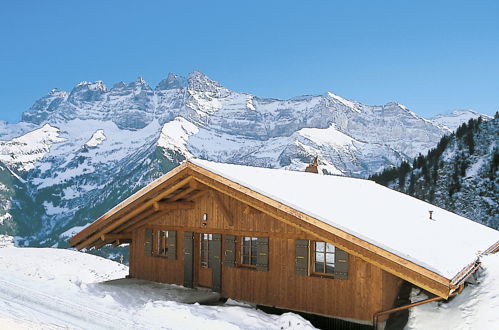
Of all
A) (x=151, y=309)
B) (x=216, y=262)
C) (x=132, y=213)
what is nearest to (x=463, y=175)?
(x=216, y=262)

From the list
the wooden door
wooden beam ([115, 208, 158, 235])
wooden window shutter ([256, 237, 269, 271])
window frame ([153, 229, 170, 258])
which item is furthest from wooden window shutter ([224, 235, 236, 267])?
wooden beam ([115, 208, 158, 235])

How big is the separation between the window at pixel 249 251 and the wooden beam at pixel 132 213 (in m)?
2.59

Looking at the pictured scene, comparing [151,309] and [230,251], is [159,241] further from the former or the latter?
[151,309]

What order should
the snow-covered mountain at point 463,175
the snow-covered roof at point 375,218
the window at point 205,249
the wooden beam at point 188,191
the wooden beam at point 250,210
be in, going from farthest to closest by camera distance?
the snow-covered mountain at point 463,175, the window at point 205,249, the wooden beam at point 188,191, the wooden beam at point 250,210, the snow-covered roof at point 375,218

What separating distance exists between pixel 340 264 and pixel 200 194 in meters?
5.35

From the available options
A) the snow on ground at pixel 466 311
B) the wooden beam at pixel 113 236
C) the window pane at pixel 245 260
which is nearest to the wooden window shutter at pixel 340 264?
the snow on ground at pixel 466 311

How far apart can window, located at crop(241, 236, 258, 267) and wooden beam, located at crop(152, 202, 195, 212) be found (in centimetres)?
237

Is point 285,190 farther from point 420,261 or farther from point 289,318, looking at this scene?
point 420,261

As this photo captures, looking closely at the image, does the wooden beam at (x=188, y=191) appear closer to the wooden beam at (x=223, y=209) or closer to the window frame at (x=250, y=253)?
the wooden beam at (x=223, y=209)

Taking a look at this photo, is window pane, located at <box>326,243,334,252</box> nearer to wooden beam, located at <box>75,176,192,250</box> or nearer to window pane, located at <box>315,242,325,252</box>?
window pane, located at <box>315,242,325,252</box>

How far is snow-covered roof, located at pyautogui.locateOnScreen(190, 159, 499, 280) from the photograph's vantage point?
10.5m

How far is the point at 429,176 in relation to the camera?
6138cm

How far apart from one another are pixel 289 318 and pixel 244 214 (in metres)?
3.59

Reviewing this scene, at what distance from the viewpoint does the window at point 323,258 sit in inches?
479
